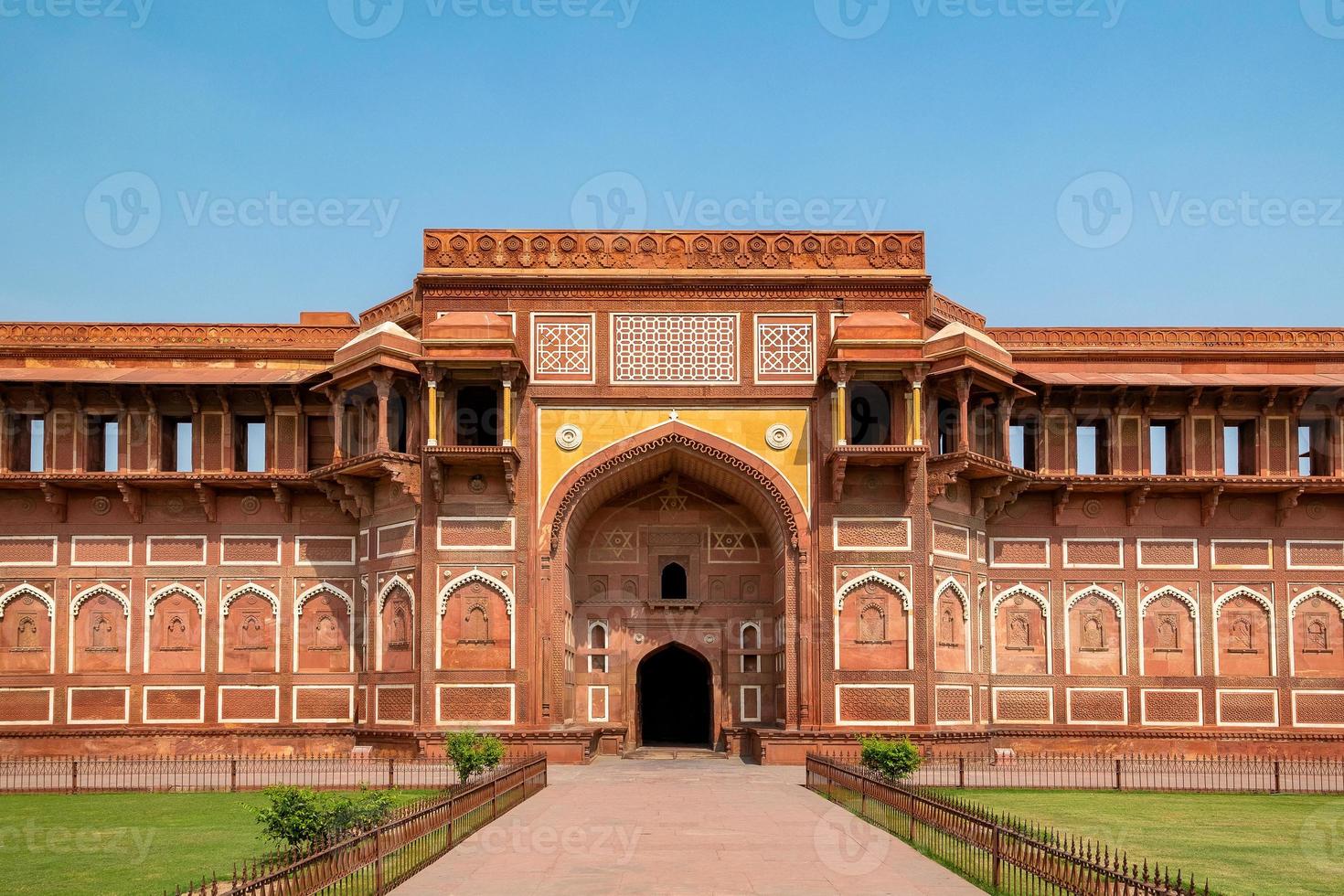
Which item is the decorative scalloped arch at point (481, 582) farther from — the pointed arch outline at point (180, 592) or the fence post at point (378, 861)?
the fence post at point (378, 861)

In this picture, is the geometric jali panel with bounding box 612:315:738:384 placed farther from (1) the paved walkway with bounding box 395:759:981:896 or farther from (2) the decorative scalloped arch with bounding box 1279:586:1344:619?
(2) the decorative scalloped arch with bounding box 1279:586:1344:619

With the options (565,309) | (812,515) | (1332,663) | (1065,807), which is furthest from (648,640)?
(1332,663)

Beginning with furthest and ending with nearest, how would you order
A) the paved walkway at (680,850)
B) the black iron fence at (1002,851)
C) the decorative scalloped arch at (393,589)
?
the decorative scalloped arch at (393,589), the paved walkway at (680,850), the black iron fence at (1002,851)

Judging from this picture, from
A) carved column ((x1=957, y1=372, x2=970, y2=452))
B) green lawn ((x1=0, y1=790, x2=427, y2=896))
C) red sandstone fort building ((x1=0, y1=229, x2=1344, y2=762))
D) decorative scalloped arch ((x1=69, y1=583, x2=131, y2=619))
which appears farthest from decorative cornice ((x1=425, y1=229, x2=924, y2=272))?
green lawn ((x1=0, y1=790, x2=427, y2=896))

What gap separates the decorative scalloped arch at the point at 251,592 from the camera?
87.6ft

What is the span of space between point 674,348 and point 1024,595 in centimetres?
833

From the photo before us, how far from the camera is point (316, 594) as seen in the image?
88.0 feet

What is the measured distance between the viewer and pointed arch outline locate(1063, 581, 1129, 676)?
87.7 feet

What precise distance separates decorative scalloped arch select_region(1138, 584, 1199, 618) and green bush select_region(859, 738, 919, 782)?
9.54m

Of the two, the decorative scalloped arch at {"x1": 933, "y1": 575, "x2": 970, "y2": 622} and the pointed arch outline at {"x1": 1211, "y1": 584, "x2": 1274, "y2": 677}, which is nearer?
the decorative scalloped arch at {"x1": 933, "y1": 575, "x2": 970, "y2": 622}

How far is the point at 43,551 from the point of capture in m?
26.7

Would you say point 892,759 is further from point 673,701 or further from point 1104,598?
point 673,701

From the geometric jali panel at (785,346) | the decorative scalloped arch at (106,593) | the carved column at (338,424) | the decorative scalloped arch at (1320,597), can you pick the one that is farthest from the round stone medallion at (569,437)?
the decorative scalloped arch at (1320,597)

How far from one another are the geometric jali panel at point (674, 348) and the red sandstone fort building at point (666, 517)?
6 centimetres
